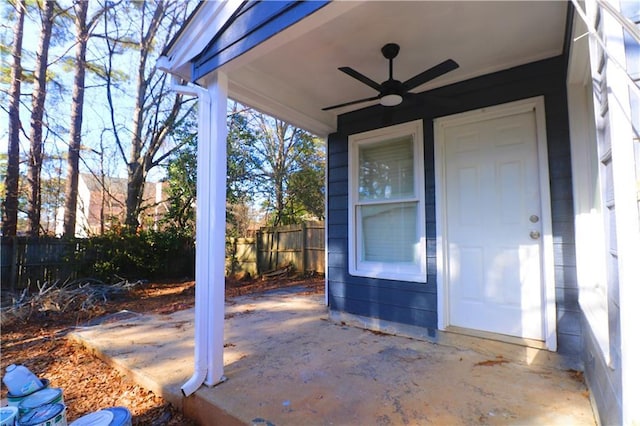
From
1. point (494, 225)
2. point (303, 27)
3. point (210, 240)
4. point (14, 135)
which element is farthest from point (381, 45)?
point (14, 135)

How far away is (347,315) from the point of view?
3.47m

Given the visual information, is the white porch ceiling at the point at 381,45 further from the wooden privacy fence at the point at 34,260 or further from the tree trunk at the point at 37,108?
the tree trunk at the point at 37,108

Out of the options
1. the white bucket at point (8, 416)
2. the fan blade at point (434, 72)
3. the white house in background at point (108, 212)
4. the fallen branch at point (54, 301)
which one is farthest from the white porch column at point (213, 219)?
the white house in background at point (108, 212)

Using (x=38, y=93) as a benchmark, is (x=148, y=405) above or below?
below

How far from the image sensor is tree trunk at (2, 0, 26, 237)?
6559 millimetres

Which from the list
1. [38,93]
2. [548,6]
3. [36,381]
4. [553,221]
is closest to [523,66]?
[548,6]

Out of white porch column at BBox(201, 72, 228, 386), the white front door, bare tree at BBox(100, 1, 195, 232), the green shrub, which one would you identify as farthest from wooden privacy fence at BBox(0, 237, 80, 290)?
the white front door

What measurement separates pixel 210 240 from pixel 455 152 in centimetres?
220

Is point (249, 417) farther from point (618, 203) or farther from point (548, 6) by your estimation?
point (548, 6)

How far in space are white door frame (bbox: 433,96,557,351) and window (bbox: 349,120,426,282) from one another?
0.52 feet

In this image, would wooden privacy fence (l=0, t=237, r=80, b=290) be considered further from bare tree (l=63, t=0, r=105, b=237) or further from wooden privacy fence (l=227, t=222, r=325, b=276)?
wooden privacy fence (l=227, t=222, r=325, b=276)

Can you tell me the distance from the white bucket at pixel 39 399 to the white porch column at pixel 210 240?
692 millimetres

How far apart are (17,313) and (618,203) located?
18.5ft

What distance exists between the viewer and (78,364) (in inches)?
108
